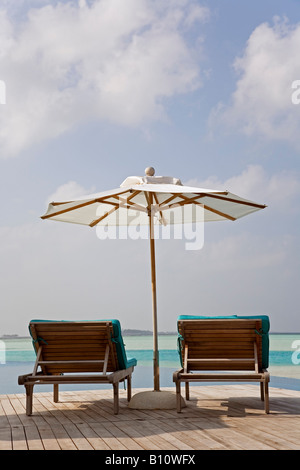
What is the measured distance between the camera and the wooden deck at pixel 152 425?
319cm

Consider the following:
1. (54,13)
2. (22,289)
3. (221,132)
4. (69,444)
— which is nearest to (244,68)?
(221,132)

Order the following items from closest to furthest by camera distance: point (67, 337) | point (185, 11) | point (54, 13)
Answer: point (67, 337) < point (54, 13) < point (185, 11)

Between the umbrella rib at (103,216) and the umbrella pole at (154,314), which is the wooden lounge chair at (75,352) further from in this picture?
the umbrella rib at (103,216)

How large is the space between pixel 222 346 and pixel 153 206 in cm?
148

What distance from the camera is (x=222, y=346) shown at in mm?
4660

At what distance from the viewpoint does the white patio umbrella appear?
15.6 ft

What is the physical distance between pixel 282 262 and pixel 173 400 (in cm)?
2776

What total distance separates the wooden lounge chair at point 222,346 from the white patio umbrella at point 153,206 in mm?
361

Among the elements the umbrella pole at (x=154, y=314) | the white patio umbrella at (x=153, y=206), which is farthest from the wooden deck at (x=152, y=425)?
the white patio umbrella at (x=153, y=206)

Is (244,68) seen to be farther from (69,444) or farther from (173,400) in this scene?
(69,444)

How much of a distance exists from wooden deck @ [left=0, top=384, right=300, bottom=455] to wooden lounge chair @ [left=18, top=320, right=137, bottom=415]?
0.29 m

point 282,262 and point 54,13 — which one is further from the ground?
point 54,13

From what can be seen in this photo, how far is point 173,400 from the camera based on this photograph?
186 inches

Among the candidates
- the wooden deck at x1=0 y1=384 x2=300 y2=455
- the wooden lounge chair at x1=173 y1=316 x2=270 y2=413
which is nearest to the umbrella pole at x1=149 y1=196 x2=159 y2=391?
the wooden lounge chair at x1=173 y1=316 x2=270 y2=413
